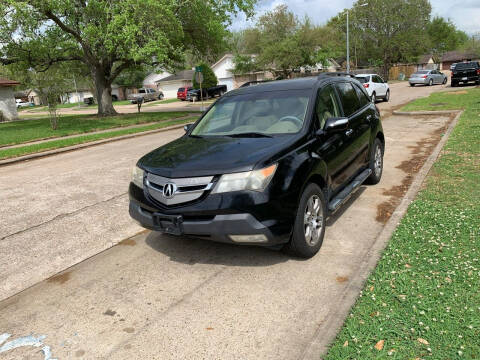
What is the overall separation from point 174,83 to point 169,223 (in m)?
66.4

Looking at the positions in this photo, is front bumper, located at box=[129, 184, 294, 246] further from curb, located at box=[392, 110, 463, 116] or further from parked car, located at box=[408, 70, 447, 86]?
parked car, located at box=[408, 70, 447, 86]

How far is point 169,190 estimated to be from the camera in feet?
12.3

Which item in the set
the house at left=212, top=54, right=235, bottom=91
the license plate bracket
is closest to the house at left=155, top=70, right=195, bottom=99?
the house at left=212, top=54, right=235, bottom=91

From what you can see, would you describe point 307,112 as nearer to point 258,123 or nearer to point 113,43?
point 258,123

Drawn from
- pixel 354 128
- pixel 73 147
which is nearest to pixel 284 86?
pixel 354 128

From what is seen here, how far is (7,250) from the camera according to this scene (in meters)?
4.91

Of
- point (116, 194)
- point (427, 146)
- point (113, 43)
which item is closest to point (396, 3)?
point (113, 43)

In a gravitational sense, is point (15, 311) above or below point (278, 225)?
below

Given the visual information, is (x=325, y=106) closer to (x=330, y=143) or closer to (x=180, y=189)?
(x=330, y=143)

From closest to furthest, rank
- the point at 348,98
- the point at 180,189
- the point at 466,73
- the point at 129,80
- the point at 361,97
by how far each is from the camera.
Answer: the point at 180,189, the point at 348,98, the point at 361,97, the point at 466,73, the point at 129,80

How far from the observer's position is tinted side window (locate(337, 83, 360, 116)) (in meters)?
5.51

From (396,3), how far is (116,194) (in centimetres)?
6118

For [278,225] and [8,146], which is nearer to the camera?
[278,225]

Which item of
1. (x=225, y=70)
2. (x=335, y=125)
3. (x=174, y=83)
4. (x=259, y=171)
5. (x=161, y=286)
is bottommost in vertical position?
(x=161, y=286)
